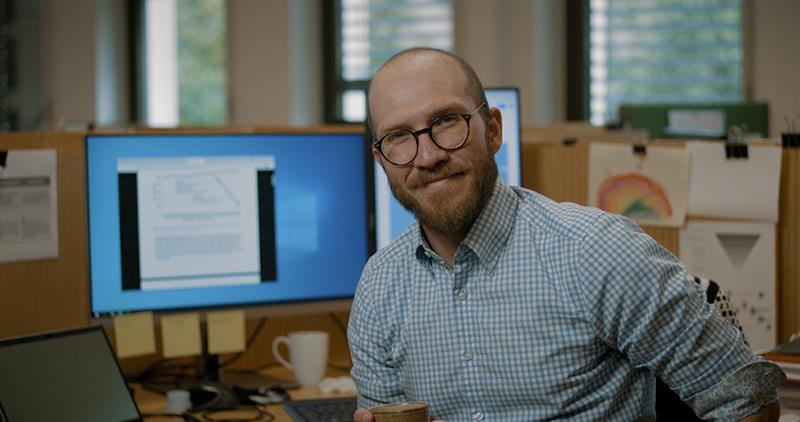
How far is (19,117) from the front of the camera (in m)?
6.09

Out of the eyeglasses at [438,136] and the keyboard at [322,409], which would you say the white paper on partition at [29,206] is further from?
the eyeglasses at [438,136]

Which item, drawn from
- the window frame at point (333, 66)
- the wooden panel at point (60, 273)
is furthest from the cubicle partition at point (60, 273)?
the window frame at point (333, 66)

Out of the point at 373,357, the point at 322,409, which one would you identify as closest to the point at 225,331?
the point at 322,409

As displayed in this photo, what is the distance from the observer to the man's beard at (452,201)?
125 cm

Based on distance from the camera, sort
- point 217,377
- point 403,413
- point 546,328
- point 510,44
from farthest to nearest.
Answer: point 510,44 < point 217,377 < point 546,328 < point 403,413

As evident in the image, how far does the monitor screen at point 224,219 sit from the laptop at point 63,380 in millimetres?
218

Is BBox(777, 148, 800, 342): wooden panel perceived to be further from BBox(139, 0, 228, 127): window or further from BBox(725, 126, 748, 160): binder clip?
BBox(139, 0, 228, 127): window

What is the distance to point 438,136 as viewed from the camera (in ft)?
4.09

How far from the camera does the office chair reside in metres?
1.33

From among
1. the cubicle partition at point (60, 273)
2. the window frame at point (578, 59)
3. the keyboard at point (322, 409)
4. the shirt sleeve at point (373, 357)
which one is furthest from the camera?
the window frame at point (578, 59)

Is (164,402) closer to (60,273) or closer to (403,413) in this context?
(60,273)

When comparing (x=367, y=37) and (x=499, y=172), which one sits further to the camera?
(x=367, y=37)

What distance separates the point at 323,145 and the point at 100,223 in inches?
17.9

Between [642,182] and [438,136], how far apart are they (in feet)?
2.41
